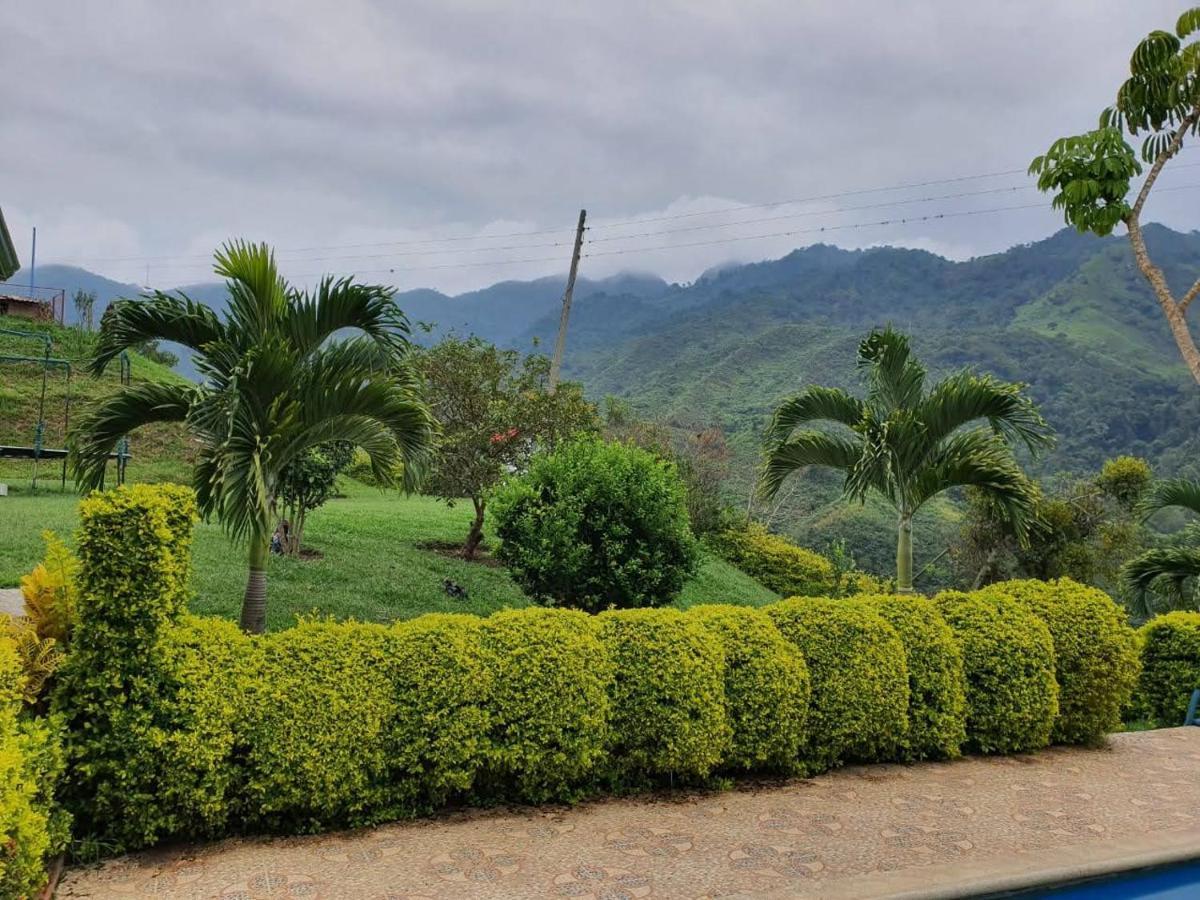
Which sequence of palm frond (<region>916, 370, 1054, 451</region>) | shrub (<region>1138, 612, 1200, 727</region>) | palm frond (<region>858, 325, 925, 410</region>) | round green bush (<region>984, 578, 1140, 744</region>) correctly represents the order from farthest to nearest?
palm frond (<region>858, 325, 925, 410</region>)
palm frond (<region>916, 370, 1054, 451</region>)
shrub (<region>1138, 612, 1200, 727</region>)
round green bush (<region>984, 578, 1140, 744</region>)

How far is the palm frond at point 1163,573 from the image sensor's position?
9.87m

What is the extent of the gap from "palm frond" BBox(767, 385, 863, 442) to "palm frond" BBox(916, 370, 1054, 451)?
0.80 metres

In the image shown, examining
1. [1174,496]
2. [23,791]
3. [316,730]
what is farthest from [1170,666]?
[23,791]

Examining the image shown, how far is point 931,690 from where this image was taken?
543 cm

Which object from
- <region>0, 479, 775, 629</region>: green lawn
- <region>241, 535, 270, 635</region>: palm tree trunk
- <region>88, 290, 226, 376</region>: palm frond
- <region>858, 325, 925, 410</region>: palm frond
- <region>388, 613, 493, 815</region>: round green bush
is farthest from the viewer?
<region>858, 325, 925, 410</region>: palm frond

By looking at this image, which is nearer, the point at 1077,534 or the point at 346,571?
the point at 346,571

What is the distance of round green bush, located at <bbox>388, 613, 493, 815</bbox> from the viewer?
13.6 feet

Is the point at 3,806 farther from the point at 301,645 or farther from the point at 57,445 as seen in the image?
the point at 57,445

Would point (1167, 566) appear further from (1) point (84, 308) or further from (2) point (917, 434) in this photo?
(1) point (84, 308)

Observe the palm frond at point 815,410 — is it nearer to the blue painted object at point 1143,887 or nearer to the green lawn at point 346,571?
the green lawn at point 346,571

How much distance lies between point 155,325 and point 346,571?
474 cm

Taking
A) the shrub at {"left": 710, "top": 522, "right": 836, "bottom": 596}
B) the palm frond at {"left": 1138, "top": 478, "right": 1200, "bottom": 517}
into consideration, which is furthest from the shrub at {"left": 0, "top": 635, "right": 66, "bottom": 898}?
the shrub at {"left": 710, "top": 522, "right": 836, "bottom": 596}

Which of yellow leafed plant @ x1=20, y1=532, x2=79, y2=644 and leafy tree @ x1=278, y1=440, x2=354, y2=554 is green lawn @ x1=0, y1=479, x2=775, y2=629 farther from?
yellow leafed plant @ x1=20, y1=532, x2=79, y2=644

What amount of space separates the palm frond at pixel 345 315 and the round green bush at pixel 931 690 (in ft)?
13.2
